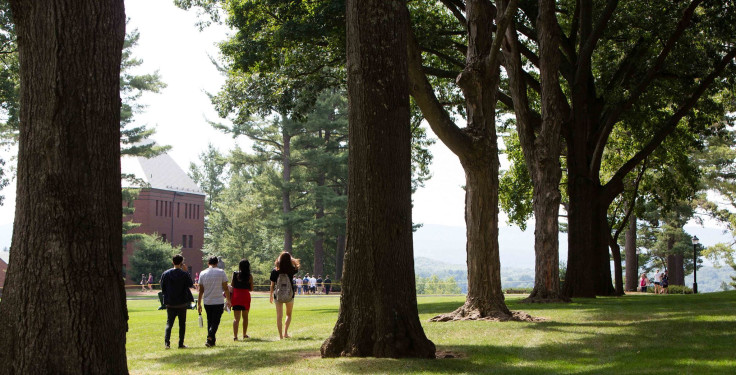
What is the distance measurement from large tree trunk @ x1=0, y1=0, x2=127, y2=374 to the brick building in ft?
243

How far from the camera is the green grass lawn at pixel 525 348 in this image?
32.9 ft

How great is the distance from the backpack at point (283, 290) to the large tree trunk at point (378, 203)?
4364mm

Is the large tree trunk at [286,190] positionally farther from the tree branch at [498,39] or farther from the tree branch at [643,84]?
the tree branch at [498,39]

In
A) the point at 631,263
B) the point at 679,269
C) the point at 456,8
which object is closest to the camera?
the point at 456,8

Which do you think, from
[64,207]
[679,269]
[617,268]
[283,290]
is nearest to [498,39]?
[283,290]

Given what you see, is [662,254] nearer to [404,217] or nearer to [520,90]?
[520,90]

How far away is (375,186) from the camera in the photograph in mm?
11047

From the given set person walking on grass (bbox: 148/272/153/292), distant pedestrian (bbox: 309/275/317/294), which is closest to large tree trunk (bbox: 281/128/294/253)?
distant pedestrian (bbox: 309/275/317/294)

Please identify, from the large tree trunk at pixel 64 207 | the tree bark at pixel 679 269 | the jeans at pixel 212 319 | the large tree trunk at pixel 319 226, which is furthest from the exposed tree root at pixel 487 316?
the tree bark at pixel 679 269

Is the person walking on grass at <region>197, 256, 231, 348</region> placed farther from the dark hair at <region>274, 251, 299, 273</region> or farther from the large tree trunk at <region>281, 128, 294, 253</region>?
the large tree trunk at <region>281, 128, 294, 253</region>

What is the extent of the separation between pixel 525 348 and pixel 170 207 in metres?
77.5

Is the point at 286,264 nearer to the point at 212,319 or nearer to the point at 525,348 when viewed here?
the point at 212,319

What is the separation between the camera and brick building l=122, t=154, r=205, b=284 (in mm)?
82438

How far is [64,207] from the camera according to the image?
24.6ft
